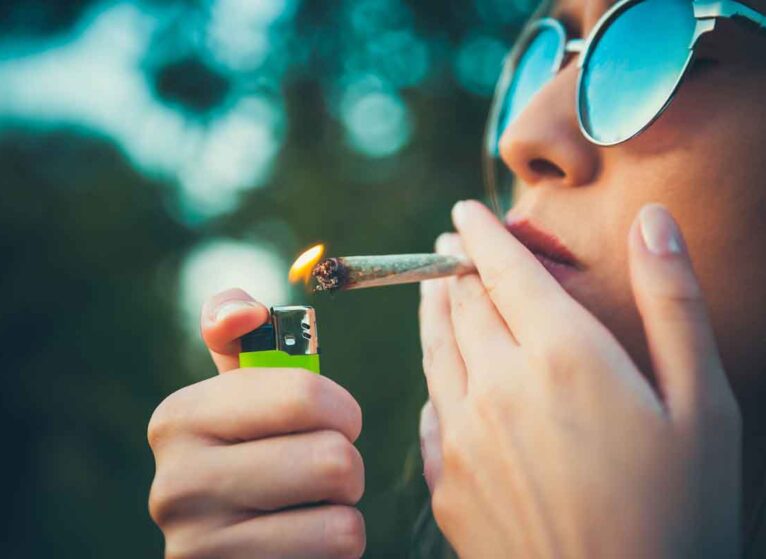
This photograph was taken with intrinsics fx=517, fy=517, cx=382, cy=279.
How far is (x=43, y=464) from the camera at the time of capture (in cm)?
721

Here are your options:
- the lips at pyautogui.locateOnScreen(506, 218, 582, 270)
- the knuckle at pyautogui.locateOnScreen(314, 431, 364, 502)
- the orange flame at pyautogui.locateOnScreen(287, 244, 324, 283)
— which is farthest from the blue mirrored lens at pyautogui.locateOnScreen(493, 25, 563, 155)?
the knuckle at pyautogui.locateOnScreen(314, 431, 364, 502)

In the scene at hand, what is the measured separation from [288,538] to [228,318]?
580 mm

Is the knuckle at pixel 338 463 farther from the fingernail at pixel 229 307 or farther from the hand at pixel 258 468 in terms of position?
the fingernail at pixel 229 307

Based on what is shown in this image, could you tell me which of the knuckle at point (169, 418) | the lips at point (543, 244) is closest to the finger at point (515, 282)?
the lips at point (543, 244)

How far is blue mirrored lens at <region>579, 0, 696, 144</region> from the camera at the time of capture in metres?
1.57

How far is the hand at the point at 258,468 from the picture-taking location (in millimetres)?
1317

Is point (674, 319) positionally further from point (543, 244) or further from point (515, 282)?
point (543, 244)

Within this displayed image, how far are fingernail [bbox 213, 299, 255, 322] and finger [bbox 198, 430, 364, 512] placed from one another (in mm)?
345

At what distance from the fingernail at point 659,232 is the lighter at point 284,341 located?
895mm

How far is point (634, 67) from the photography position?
66.1 inches

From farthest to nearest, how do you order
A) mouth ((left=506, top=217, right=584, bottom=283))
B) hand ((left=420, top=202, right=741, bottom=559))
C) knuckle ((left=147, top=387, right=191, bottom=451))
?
mouth ((left=506, top=217, right=584, bottom=283))
knuckle ((left=147, top=387, right=191, bottom=451))
hand ((left=420, top=202, right=741, bottom=559))

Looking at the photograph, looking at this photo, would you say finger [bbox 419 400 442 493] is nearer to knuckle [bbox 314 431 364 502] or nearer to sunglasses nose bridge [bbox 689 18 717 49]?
knuckle [bbox 314 431 364 502]

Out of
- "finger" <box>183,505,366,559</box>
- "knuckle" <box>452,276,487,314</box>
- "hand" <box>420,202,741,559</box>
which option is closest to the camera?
"hand" <box>420,202,741,559</box>

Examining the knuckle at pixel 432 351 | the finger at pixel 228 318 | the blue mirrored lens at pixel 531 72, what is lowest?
the knuckle at pixel 432 351
